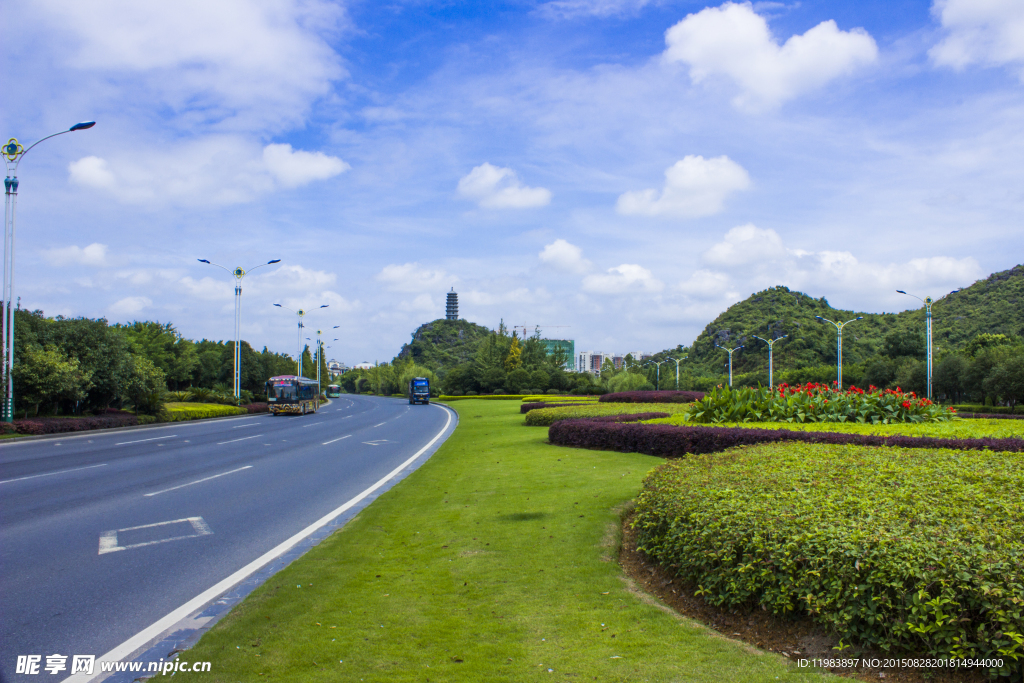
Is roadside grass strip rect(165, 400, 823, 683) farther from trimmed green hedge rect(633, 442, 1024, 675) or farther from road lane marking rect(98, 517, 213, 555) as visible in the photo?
road lane marking rect(98, 517, 213, 555)

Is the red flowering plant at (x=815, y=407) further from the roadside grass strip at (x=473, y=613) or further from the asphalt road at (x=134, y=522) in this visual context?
the asphalt road at (x=134, y=522)

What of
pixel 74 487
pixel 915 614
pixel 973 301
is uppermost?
pixel 973 301

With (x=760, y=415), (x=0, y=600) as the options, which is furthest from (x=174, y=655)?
(x=760, y=415)

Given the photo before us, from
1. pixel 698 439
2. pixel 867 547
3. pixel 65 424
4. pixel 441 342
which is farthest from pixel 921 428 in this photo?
pixel 441 342

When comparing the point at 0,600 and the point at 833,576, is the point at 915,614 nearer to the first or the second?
the point at 833,576

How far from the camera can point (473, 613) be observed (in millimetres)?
4984

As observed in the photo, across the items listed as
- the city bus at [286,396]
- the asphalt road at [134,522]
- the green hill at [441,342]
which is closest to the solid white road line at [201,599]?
the asphalt road at [134,522]

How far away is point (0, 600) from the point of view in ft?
17.9

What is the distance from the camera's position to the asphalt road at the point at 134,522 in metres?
5.15

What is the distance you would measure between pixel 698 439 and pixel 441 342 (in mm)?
137743

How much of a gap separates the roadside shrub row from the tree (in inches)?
794

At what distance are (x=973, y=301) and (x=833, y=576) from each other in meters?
80.6

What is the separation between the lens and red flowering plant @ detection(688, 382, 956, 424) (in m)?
13.5

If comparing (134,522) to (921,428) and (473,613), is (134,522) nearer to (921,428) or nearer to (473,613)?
(473,613)
